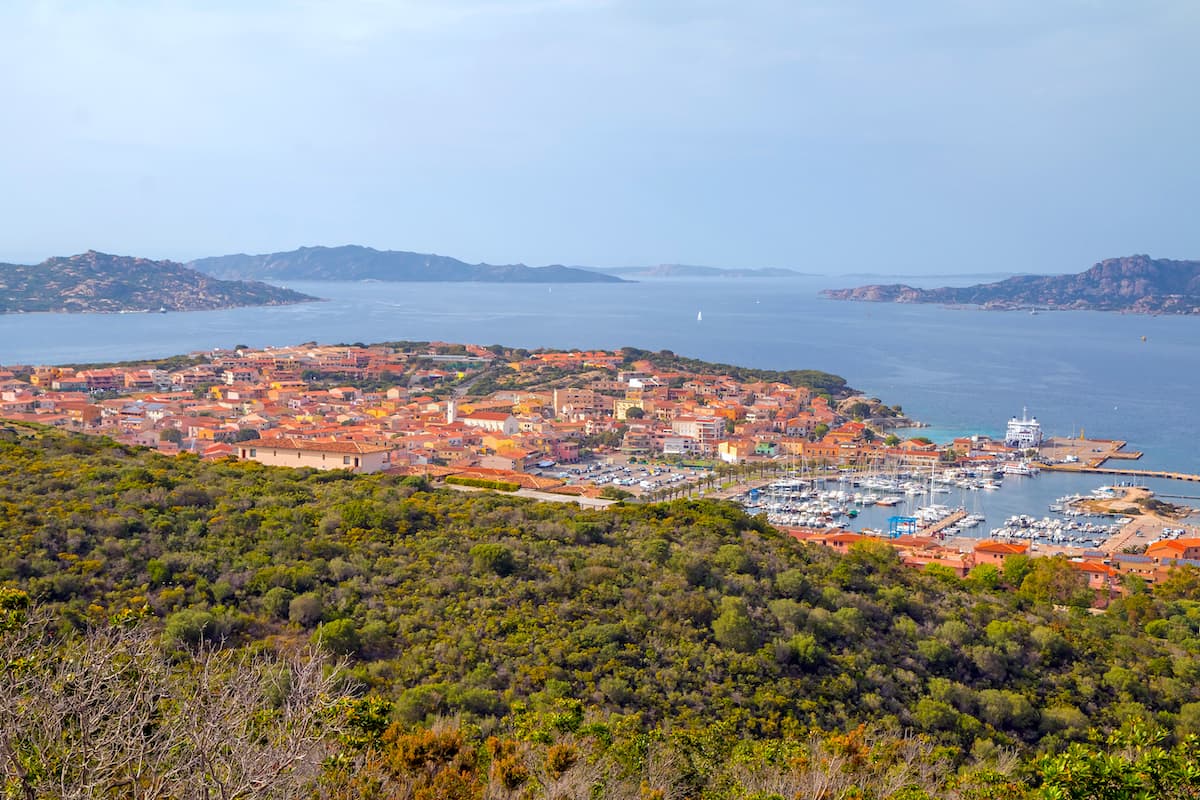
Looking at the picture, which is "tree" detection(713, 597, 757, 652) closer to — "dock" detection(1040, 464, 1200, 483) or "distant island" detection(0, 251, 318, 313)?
"dock" detection(1040, 464, 1200, 483)

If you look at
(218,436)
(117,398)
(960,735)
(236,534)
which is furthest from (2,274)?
(960,735)

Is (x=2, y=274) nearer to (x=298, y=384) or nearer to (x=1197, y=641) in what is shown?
(x=298, y=384)

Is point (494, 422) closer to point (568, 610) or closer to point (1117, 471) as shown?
point (1117, 471)

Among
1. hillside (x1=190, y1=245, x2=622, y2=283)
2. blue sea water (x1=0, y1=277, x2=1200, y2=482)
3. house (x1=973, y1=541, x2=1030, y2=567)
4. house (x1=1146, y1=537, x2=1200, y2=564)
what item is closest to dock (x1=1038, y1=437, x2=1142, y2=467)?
blue sea water (x1=0, y1=277, x2=1200, y2=482)

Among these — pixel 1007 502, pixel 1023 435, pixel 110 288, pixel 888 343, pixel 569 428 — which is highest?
pixel 110 288

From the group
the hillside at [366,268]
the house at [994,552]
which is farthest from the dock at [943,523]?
the hillside at [366,268]

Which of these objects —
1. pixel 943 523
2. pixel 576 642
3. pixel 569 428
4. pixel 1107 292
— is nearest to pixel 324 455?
pixel 576 642
